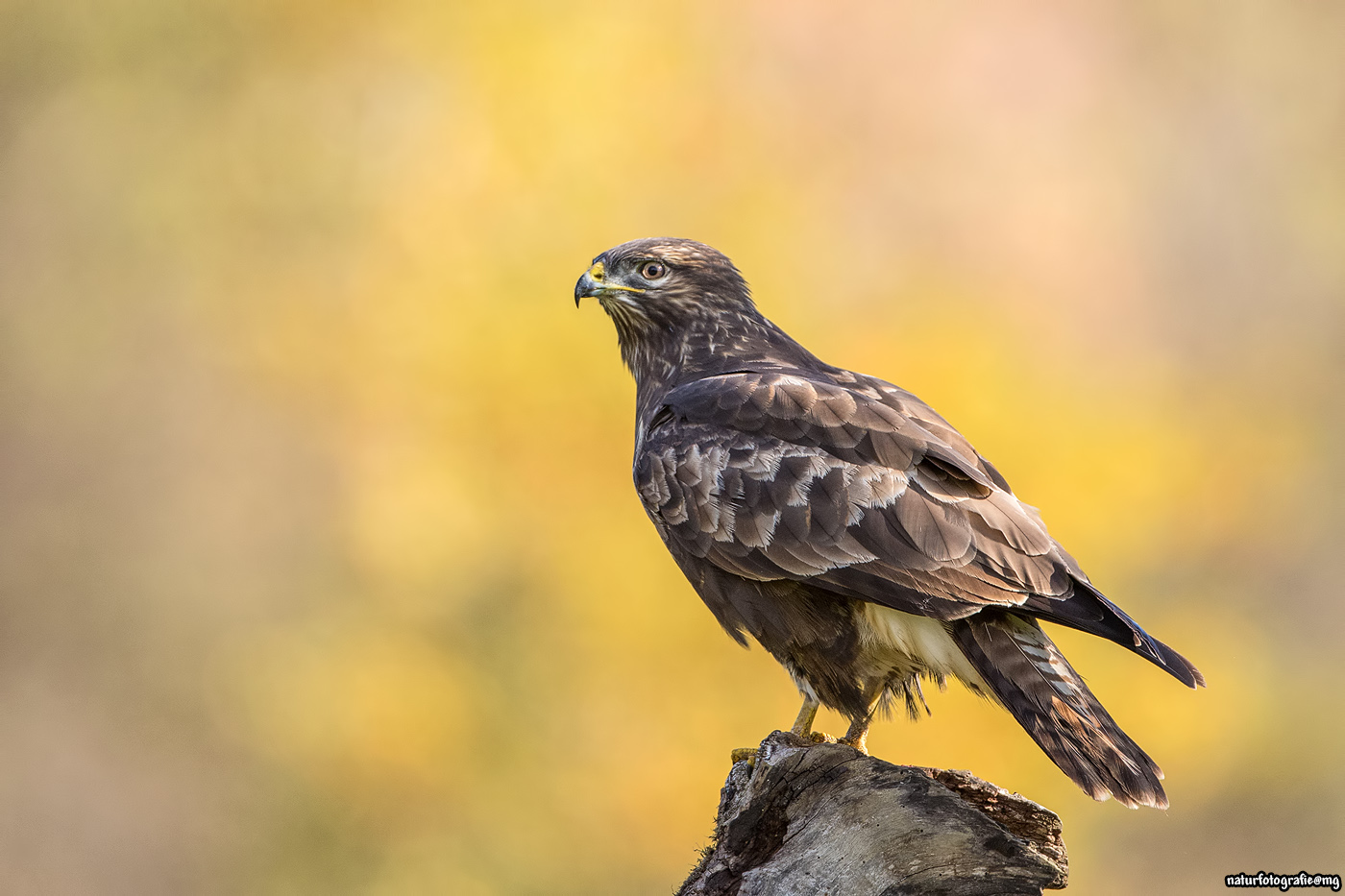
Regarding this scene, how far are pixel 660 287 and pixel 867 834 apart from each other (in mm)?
3419

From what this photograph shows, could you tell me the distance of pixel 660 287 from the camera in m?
6.96

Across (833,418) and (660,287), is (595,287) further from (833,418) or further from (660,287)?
(833,418)

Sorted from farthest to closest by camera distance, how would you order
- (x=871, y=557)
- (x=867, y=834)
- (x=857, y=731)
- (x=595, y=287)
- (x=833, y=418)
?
(x=595, y=287), (x=857, y=731), (x=833, y=418), (x=871, y=557), (x=867, y=834)

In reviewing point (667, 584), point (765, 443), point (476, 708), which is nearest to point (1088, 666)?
point (667, 584)

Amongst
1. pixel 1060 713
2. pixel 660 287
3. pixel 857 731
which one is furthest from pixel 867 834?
pixel 660 287

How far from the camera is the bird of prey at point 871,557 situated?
4621 mm

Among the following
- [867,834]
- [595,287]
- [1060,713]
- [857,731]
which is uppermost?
[595,287]

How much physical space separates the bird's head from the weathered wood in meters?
2.71

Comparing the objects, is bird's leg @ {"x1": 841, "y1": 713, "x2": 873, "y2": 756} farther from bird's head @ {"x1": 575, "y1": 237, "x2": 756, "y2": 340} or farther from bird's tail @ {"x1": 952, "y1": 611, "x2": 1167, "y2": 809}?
bird's head @ {"x1": 575, "y1": 237, "x2": 756, "y2": 340}

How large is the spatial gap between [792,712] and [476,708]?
4317 mm

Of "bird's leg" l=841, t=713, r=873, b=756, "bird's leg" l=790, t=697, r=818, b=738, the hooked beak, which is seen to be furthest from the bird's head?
"bird's leg" l=841, t=713, r=873, b=756

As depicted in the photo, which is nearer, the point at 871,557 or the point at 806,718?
the point at 871,557

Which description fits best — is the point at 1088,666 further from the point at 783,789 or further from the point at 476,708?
the point at 783,789

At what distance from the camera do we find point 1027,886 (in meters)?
4.19
